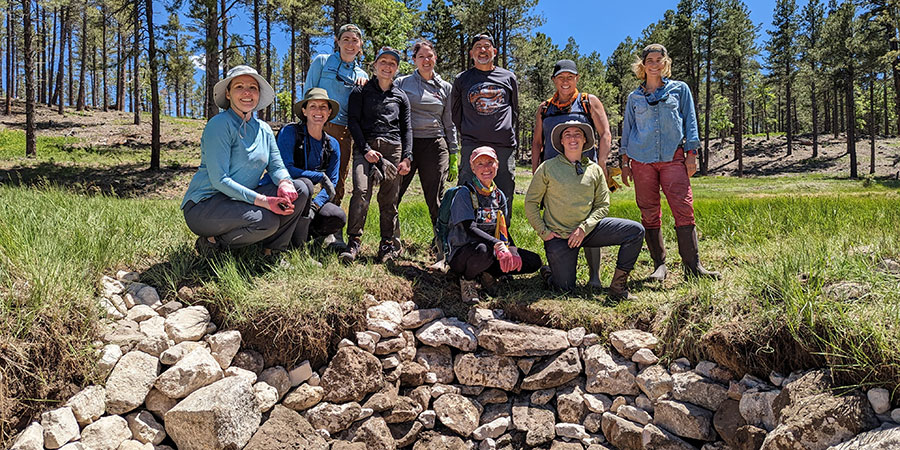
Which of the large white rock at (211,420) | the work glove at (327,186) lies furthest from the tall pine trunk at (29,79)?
the large white rock at (211,420)

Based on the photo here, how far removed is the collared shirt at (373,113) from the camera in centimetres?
484

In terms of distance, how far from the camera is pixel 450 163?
18.0 feet

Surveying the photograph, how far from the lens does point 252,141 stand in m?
4.23

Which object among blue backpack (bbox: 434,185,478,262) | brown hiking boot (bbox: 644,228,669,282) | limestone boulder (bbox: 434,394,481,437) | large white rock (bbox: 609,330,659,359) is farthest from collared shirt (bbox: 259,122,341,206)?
brown hiking boot (bbox: 644,228,669,282)

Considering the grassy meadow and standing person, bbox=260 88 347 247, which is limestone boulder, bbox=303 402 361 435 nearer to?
the grassy meadow

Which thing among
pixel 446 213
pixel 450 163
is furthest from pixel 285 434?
pixel 450 163

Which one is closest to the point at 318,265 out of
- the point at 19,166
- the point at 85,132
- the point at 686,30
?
the point at 19,166

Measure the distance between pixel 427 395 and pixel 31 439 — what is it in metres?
2.49

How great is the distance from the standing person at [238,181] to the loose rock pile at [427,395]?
696mm

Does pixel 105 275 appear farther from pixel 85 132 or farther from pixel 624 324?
pixel 85 132

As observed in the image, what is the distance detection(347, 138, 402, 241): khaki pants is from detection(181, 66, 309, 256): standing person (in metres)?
0.61

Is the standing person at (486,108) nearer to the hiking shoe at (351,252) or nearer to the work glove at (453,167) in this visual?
the work glove at (453,167)

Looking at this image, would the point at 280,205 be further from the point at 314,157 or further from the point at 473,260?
the point at 473,260

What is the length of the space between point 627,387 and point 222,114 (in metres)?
3.94
